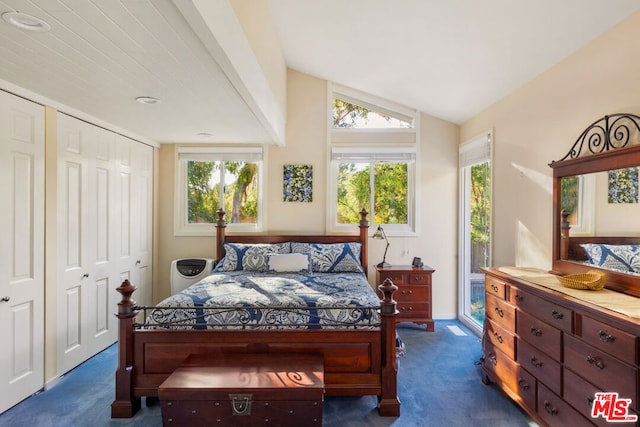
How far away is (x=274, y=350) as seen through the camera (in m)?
2.36

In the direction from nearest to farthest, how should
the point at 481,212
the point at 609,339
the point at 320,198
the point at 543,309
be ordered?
the point at 609,339 < the point at 543,309 < the point at 481,212 < the point at 320,198

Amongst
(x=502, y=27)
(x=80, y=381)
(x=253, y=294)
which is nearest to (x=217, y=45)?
(x=253, y=294)

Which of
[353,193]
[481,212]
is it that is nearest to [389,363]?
[481,212]

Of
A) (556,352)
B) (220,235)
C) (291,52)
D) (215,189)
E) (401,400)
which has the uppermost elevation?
(291,52)

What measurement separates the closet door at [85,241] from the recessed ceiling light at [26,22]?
144 centimetres

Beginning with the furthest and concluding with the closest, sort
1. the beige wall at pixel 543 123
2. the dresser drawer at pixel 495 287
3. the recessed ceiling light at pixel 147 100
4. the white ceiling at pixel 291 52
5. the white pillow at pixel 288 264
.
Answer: the white pillow at pixel 288 264, the recessed ceiling light at pixel 147 100, the dresser drawer at pixel 495 287, the beige wall at pixel 543 123, the white ceiling at pixel 291 52

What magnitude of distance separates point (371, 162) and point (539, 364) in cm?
291

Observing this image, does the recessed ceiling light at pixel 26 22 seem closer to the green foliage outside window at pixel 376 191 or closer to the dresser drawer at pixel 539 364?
the dresser drawer at pixel 539 364

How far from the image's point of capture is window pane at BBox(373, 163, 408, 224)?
4398 mm

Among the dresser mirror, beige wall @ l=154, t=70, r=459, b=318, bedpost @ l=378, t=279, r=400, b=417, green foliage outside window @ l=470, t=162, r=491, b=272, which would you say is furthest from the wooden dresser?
beige wall @ l=154, t=70, r=459, b=318

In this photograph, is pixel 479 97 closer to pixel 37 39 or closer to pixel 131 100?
pixel 131 100

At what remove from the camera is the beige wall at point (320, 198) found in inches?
→ 169

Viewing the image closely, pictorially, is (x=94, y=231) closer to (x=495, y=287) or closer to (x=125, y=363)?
(x=125, y=363)

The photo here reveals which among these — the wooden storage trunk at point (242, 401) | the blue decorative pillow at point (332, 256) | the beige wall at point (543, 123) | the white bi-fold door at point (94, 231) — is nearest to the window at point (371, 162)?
the blue decorative pillow at point (332, 256)
